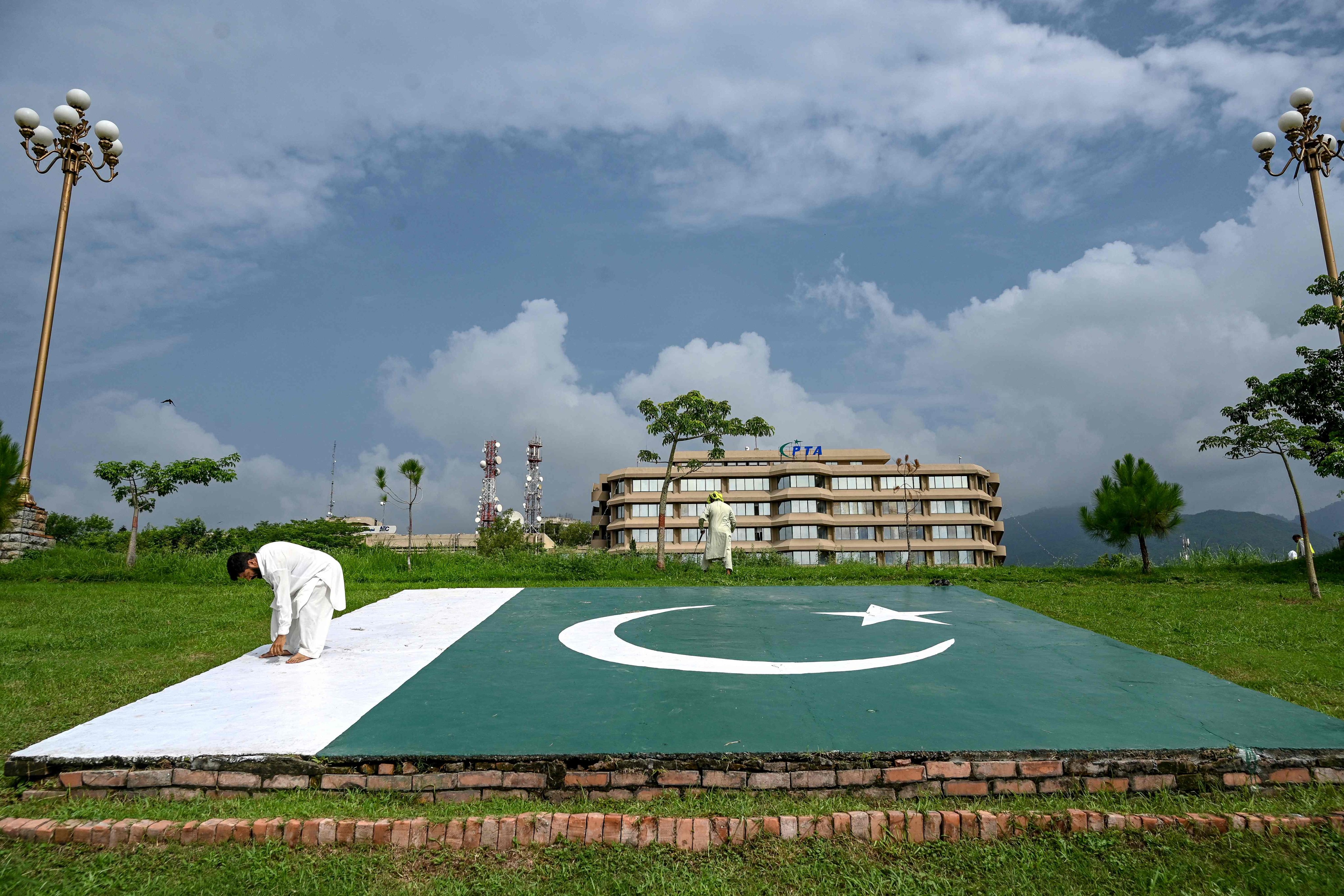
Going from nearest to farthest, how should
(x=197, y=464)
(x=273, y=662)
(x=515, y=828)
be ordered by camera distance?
(x=515, y=828), (x=273, y=662), (x=197, y=464)

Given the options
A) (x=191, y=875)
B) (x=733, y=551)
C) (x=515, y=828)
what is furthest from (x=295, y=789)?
(x=733, y=551)

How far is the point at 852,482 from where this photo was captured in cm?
→ 6819

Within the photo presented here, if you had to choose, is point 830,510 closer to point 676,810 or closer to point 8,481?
point 8,481

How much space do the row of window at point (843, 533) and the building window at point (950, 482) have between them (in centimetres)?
362

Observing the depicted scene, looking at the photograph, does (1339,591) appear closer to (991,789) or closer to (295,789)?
(991,789)

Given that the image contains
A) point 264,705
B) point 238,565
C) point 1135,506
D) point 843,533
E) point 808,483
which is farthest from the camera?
point 843,533

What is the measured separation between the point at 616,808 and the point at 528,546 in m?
22.6

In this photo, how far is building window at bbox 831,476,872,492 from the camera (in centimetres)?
6812

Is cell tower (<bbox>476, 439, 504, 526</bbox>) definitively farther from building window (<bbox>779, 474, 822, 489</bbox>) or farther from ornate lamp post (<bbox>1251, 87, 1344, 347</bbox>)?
ornate lamp post (<bbox>1251, 87, 1344, 347</bbox>)

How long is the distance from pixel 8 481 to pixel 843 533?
60401 mm

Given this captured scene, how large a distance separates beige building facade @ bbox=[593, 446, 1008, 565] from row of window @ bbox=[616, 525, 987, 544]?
7 cm

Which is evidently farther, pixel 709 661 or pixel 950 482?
pixel 950 482

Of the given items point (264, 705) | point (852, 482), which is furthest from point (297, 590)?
point (852, 482)

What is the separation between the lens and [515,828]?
368 centimetres
